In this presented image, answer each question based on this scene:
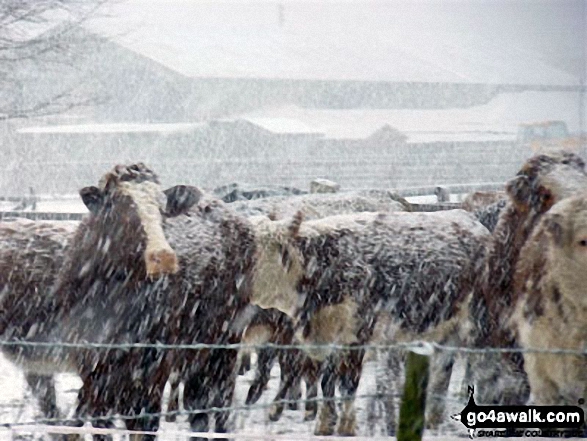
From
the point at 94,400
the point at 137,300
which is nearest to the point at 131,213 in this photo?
the point at 137,300

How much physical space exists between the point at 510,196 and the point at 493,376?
4.32 ft

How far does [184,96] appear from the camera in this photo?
2842 cm

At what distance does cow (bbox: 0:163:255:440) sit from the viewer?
6422 millimetres

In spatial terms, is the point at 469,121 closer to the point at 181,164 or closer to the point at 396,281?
the point at 181,164

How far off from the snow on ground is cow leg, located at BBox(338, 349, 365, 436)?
0.11 metres

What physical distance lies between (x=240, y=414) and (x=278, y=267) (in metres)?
1.22

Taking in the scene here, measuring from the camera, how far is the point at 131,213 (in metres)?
6.60

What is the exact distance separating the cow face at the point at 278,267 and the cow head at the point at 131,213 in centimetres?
73

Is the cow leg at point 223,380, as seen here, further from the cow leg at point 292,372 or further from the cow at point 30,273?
the cow leg at point 292,372

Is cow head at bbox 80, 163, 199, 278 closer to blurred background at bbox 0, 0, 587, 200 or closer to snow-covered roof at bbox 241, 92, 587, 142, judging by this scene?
blurred background at bbox 0, 0, 587, 200

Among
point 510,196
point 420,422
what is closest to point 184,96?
point 510,196

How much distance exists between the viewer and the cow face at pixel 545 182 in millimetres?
6688

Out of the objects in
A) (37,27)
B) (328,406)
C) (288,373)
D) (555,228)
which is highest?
(37,27)

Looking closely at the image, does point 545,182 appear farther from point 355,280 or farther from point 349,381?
point 349,381
